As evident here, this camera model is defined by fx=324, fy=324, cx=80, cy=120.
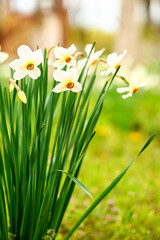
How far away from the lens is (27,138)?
92 centimetres

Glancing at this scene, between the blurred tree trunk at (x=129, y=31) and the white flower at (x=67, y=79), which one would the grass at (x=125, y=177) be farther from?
the blurred tree trunk at (x=129, y=31)

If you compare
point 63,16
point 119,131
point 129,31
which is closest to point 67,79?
point 119,131

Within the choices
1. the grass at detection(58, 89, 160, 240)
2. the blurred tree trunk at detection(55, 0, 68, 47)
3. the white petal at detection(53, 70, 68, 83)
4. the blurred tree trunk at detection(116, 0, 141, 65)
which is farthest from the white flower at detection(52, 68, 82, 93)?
the blurred tree trunk at detection(55, 0, 68, 47)

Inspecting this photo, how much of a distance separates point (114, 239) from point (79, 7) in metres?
6.36

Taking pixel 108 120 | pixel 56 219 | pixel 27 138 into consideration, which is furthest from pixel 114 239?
pixel 108 120

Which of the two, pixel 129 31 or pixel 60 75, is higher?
pixel 129 31

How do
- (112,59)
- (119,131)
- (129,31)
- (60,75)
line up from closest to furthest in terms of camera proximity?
1. (60,75)
2. (112,59)
3. (119,131)
4. (129,31)

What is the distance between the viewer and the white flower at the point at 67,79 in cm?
80

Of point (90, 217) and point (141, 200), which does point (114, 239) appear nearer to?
point (90, 217)

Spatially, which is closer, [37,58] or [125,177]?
[37,58]

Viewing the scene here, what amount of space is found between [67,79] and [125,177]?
4.49 ft

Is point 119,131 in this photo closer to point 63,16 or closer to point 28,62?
point 28,62

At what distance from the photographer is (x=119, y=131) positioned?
3.02m

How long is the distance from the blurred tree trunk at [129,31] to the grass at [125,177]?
2018 millimetres
